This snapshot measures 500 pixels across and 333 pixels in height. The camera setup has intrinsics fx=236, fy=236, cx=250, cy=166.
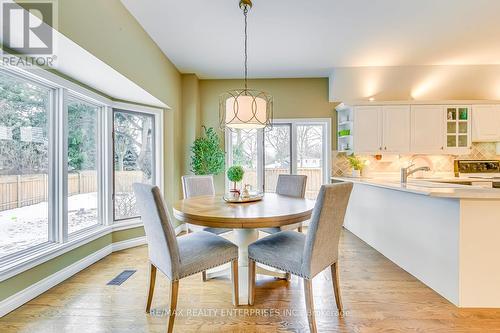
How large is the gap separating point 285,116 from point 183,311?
333 centimetres

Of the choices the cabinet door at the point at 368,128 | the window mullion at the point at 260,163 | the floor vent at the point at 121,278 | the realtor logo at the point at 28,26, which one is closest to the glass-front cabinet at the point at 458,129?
the cabinet door at the point at 368,128

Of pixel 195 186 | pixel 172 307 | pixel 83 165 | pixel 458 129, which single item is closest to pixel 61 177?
pixel 83 165

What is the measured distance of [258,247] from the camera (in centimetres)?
183

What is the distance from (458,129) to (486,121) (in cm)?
41

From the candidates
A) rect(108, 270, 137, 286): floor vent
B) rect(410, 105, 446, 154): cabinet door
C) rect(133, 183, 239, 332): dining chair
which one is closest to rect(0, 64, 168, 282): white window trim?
rect(108, 270, 137, 286): floor vent

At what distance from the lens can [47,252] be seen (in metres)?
2.12

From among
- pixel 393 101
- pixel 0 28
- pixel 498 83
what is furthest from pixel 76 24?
pixel 498 83

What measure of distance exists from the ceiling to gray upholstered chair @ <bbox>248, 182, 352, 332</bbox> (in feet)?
6.26

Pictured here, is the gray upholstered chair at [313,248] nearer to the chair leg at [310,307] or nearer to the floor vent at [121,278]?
the chair leg at [310,307]

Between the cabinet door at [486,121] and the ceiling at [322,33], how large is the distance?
29.3 inches

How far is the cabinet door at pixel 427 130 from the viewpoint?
12.2 feet

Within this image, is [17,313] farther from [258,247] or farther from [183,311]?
[258,247]

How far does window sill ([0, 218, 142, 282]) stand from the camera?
183 cm

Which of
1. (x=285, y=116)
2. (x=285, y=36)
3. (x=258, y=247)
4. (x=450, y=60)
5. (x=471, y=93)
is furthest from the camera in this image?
(x=285, y=116)
